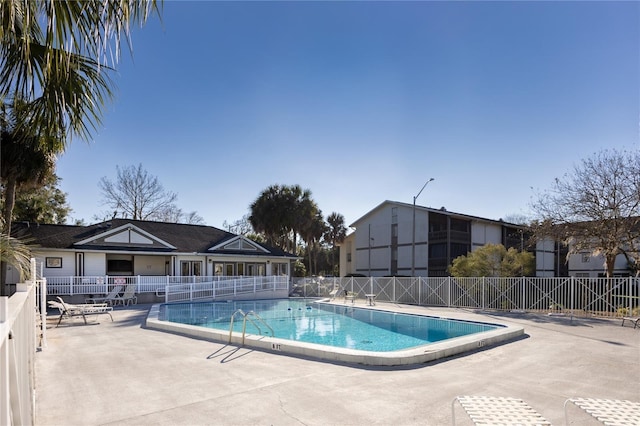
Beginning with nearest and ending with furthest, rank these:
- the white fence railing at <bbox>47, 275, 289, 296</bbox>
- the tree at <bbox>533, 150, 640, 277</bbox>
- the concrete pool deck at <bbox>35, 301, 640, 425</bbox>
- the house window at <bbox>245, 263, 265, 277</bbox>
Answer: the concrete pool deck at <bbox>35, 301, 640, 425</bbox>
the tree at <bbox>533, 150, 640, 277</bbox>
the white fence railing at <bbox>47, 275, 289, 296</bbox>
the house window at <bbox>245, 263, 265, 277</bbox>

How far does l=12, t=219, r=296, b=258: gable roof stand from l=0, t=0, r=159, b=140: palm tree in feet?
69.5

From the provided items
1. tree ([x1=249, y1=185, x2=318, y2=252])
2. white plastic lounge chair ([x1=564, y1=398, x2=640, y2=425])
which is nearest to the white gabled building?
tree ([x1=249, y1=185, x2=318, y2=252])

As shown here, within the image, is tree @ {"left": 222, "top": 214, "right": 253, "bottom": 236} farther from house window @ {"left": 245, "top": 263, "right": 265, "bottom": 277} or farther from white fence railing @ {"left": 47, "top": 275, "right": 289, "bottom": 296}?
white fence railing @ {"left": 47, "top": 275, "right": 289, "bottom": 296}

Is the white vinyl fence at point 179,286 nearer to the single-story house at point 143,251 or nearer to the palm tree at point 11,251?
the single-story house at point 143,251

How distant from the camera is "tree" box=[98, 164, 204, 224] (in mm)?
44438

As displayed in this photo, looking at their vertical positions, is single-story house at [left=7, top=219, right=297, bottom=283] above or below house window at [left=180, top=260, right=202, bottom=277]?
above

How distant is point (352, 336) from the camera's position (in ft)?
48.7

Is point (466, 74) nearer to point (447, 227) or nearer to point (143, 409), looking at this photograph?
point (143, 409)

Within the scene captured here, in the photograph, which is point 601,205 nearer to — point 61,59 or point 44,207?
point 61,59

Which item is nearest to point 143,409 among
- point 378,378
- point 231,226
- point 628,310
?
point 378,378

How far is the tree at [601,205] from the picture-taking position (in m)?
21.2

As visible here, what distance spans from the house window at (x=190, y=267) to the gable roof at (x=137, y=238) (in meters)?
1.23

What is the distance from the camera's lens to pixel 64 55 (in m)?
4.01

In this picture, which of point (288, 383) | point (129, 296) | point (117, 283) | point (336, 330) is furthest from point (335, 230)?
point (288, 383)
